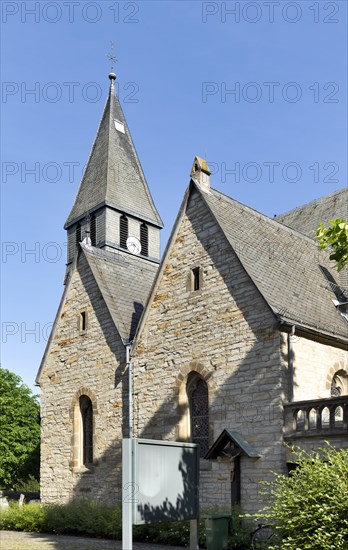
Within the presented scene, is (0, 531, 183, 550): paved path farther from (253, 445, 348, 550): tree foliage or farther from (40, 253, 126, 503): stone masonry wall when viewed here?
(253, 445, 348, 550): tree foliage

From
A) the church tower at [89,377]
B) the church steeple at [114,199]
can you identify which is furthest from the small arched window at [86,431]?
the church steeple at [114,199]

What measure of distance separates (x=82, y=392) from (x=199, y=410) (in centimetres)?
562

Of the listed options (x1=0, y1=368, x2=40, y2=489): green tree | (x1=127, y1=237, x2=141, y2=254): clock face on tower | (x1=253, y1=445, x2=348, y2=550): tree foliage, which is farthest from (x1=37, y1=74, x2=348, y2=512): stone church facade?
(x1=0, y1=368, x2=40, y2=489): green tree

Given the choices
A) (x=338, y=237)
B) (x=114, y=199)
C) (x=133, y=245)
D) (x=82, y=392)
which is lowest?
(x=82, y=392)

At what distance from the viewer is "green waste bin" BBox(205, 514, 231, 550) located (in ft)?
45.3

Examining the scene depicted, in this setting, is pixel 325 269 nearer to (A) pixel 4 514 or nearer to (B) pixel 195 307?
(B) pixel 195 307

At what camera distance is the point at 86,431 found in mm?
22062

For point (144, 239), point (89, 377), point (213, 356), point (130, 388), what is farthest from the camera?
point (144, 239)

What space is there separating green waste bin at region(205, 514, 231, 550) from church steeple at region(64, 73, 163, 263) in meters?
18.6

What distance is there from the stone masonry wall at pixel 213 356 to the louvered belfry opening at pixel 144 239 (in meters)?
14.1

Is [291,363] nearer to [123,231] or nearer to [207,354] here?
[207,354]

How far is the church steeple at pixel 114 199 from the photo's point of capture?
3238 centimetres

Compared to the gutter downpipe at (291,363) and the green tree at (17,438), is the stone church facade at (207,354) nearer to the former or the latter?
the gutter downpipe at (291,363)

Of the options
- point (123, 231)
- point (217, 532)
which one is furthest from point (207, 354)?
point (123, 231)
